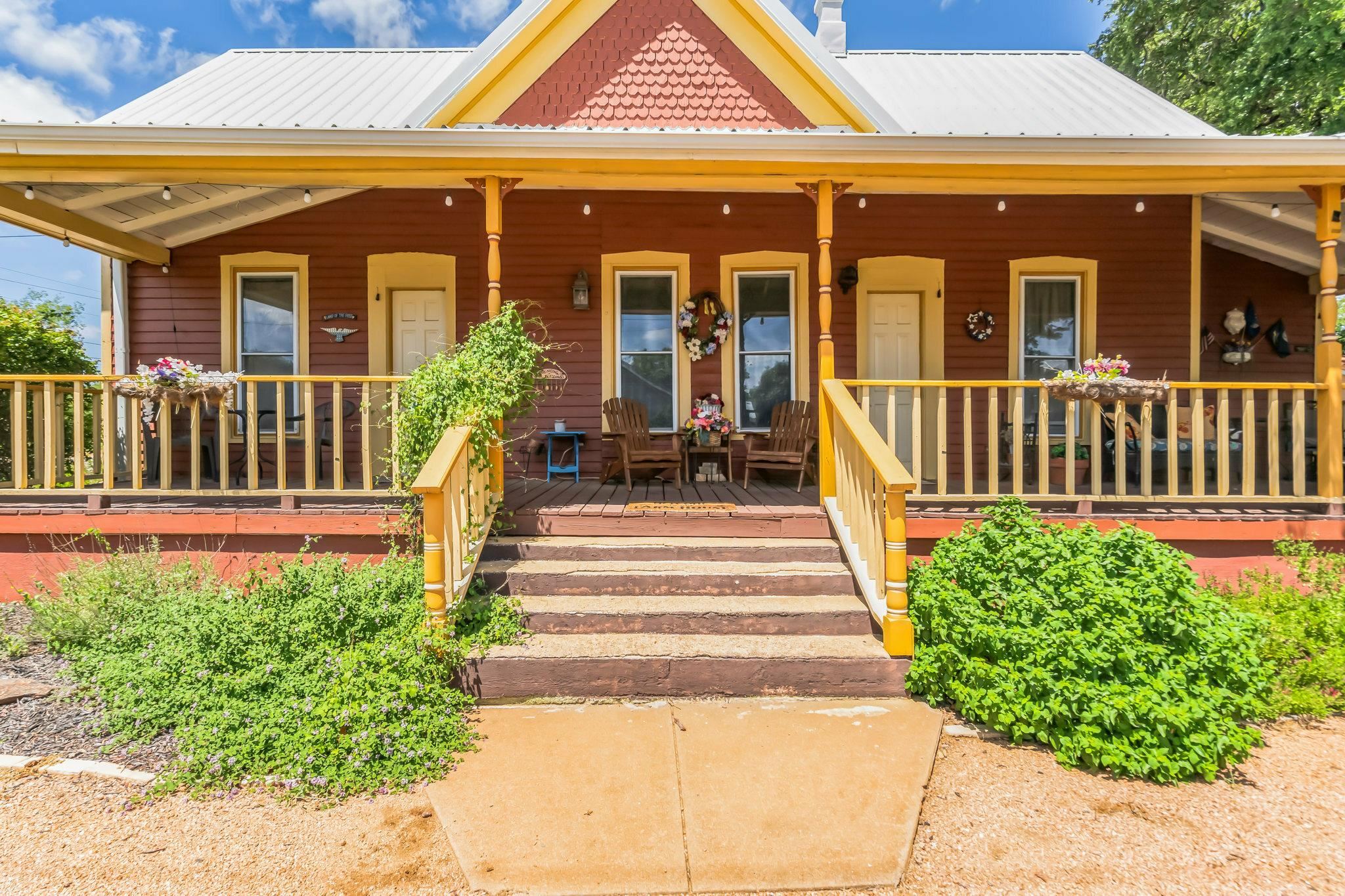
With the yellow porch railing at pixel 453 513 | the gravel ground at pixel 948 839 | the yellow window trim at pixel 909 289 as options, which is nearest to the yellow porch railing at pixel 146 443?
the yellow porch railing at pixel 453 513

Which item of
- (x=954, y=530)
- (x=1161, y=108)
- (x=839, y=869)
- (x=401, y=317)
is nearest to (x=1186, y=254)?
(x=1161, y=108)

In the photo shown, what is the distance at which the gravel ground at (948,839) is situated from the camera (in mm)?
2029

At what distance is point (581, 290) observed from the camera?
6.33 metres

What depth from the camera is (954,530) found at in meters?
4.21

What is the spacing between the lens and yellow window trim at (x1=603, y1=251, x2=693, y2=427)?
6.47 meters

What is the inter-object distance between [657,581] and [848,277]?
13.1 ft

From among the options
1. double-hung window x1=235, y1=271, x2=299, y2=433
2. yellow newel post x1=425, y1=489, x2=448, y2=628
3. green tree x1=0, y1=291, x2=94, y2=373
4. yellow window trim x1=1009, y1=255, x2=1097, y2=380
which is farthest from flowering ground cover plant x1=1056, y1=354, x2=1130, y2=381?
green tree x1=0, y1=291, x2=94, y2=373

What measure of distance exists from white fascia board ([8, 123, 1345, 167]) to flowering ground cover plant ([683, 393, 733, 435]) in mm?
2444

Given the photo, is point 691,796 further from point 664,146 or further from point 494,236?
point 664,146

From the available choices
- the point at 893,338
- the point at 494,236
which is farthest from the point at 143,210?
the point at 893,338

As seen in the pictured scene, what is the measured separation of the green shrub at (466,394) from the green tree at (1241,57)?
11.3m

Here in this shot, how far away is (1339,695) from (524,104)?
671 cm

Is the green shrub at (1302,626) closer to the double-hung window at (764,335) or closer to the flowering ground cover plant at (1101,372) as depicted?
the flowering ground cover plant at (1101,372)

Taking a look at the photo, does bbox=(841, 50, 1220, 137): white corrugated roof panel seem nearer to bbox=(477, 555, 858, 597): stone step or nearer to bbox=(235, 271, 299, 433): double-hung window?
bbox=(477, 555, 858, 597): stone step
